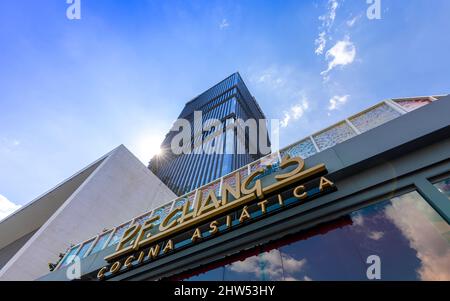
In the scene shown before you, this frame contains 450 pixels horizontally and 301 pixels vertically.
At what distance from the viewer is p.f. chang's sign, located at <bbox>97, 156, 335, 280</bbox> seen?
5770mm

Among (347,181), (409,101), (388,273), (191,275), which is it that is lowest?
(388,273)

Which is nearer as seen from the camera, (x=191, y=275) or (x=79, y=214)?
(x=191, y=275)

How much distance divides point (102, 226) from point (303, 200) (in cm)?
1415

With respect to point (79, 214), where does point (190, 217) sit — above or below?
below

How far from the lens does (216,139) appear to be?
84750mm

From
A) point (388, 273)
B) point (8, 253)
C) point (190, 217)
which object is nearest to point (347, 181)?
point (388, 273)

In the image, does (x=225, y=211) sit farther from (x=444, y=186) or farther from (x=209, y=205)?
(x=444, y=186)

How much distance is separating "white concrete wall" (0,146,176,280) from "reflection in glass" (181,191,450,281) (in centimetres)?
1131

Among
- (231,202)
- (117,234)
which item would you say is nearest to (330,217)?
(231,202)

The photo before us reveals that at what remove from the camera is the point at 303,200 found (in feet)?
18.4

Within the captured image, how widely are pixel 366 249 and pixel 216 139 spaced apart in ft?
265

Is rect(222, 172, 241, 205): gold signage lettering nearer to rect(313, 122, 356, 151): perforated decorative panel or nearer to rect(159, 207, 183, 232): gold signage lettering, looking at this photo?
rect(159, 207, 183, 232): gold signage lettering

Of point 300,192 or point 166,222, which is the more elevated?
point 166,222
